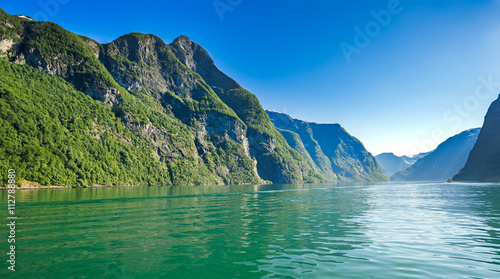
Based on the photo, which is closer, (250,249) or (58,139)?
(250,249)

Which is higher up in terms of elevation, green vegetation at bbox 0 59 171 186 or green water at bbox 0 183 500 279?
green vegetation at bbox 0 59 171 186

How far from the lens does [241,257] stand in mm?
15305

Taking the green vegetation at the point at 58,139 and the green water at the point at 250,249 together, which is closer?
the green water at the point at 250,249

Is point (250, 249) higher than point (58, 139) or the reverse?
the reverse

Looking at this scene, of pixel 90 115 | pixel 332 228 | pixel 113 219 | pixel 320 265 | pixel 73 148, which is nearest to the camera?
pixel 320 265

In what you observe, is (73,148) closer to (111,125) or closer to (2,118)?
(2,118)

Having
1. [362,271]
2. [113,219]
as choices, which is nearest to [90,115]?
[113,219]

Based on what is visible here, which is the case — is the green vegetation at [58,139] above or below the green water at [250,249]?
above

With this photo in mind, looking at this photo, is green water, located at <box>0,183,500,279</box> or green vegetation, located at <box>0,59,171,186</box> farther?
green vegetation, located at <box>0,59,171,186</box>

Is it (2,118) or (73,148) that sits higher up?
(2,118)

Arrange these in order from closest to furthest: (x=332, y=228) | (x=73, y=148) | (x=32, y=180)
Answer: (x=332, y=228) < (x=32, y=180) < (x=73, y=148)

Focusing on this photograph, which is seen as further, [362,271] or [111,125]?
[111,125]

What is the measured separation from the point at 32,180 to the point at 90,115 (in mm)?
95265

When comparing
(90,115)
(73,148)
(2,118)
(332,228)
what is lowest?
(332,228)
